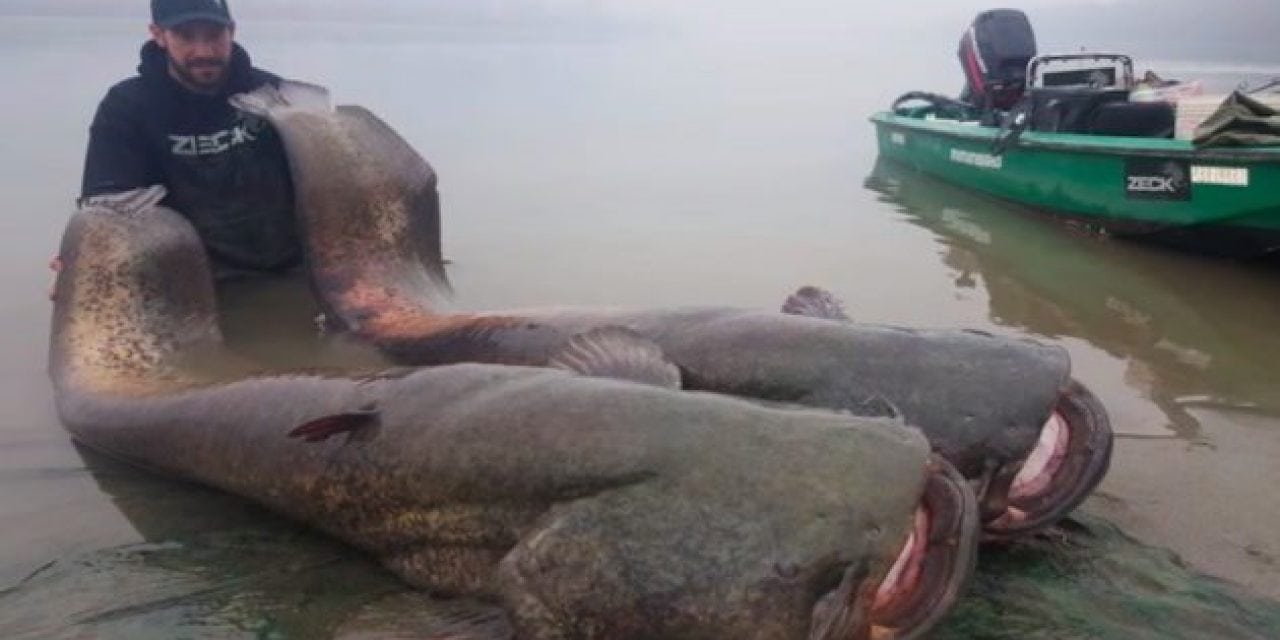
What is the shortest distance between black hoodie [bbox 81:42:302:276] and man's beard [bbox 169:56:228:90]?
0.18ft

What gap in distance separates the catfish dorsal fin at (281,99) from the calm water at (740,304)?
1.08 metres

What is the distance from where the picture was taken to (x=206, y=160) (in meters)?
6.00

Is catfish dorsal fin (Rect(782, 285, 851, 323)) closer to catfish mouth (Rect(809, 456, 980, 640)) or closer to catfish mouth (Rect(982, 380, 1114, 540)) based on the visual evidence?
catfish mouth (Rect(982, 380, 1114, 540))

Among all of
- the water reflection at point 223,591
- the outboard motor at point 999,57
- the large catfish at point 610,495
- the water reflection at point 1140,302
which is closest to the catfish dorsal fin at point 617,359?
the large catfish at point 610,495

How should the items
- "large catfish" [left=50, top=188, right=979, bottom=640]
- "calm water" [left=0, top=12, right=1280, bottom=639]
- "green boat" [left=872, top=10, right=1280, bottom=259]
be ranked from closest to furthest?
"large catfish" [left=50, top=188, right=979, bottom=640] < "calm water" [left=0, top=12, right=1280, bottom=639] < "green boat" [left=872, top=10, right=1280, bottom=259]

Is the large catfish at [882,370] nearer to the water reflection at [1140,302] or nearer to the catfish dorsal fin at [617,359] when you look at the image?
the catfish dorsal fin at [617,359]

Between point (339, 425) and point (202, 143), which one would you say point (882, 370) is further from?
point (202, 143)

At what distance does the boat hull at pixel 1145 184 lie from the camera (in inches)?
287

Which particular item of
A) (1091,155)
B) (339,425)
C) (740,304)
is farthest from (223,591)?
(1091,155)

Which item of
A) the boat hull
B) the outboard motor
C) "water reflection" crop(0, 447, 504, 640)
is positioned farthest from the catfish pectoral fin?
the outboard motor

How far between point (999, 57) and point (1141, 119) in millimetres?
2588

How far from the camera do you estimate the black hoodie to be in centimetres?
573

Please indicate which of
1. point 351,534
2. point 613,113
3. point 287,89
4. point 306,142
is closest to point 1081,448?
point 351,534

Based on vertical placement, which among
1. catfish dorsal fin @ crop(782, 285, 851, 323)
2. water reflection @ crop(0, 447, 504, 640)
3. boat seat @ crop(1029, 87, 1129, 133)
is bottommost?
water reflection @ crop(0, 447, 504, 640)
